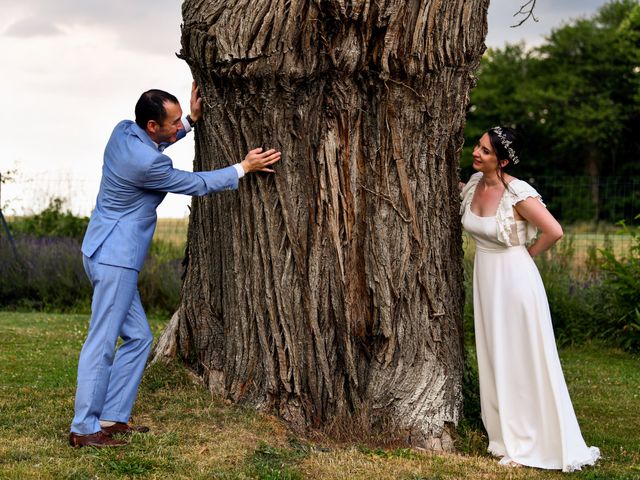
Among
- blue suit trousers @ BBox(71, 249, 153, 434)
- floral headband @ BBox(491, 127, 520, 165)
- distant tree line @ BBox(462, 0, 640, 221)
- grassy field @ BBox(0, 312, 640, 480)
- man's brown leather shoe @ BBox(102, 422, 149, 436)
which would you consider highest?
distant tree line @ BBox(462, 0, 640, 221)

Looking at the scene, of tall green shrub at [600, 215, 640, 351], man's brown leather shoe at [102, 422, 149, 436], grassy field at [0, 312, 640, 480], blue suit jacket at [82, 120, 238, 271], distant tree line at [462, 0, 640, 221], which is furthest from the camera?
distant tree line at [462, 0, 640, 221]

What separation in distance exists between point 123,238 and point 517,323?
8.83ft

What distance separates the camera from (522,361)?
248 inches

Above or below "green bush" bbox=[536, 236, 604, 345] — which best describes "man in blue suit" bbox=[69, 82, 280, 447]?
above

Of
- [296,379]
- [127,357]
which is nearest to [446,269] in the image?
[296,379]

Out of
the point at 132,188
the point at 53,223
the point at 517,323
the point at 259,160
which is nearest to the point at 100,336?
the point at 132,188

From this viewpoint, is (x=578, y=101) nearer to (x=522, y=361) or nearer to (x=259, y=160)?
(x=522, y=361)

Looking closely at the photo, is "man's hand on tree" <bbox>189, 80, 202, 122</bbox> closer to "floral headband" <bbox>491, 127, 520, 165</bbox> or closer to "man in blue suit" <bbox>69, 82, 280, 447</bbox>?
"man in blue suit" <bbox>69, 82, 280, 447</bbox>

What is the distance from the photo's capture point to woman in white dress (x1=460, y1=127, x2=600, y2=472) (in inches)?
244

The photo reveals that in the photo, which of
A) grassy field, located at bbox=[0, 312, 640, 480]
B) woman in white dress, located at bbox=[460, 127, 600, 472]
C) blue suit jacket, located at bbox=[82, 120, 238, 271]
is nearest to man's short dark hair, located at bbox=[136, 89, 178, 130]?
blue suit jacket, located at bbox=[82, 120, 238, 271]

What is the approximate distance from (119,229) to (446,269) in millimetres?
2235

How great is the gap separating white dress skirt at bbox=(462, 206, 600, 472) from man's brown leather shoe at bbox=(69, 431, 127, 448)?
2575 millimetres

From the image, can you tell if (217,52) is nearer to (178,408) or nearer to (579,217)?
(178,408)

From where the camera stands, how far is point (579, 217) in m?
27.8
